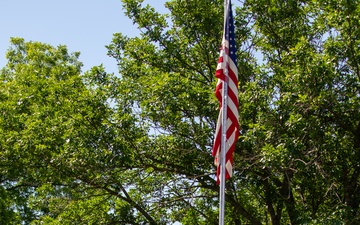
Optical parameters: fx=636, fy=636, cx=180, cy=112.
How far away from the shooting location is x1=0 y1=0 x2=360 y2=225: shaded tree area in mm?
13445

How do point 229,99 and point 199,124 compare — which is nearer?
point 229,99

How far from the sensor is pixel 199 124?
50.9 ft

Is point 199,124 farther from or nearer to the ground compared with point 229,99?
farther from the ground

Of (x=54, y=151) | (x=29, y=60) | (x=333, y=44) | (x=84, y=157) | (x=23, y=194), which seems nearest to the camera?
(x=333, y=44)

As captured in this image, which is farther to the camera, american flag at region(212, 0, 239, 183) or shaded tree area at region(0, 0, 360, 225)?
shaded tree area at region(0, 0, 360, 225)

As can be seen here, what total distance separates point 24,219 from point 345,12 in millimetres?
18463

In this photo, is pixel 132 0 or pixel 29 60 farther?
pixel 29 60

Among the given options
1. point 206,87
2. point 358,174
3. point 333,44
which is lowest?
point 358,174

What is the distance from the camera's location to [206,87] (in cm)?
1531

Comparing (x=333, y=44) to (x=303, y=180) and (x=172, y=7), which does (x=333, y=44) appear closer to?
(x=303, y=180)

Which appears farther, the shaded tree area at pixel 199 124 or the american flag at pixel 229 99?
the shaded tree area at pixel 199 124

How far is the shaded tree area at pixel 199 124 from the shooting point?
1345 cm

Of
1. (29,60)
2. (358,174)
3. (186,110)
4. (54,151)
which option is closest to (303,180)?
(358,174)

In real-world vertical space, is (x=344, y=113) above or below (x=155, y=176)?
below
